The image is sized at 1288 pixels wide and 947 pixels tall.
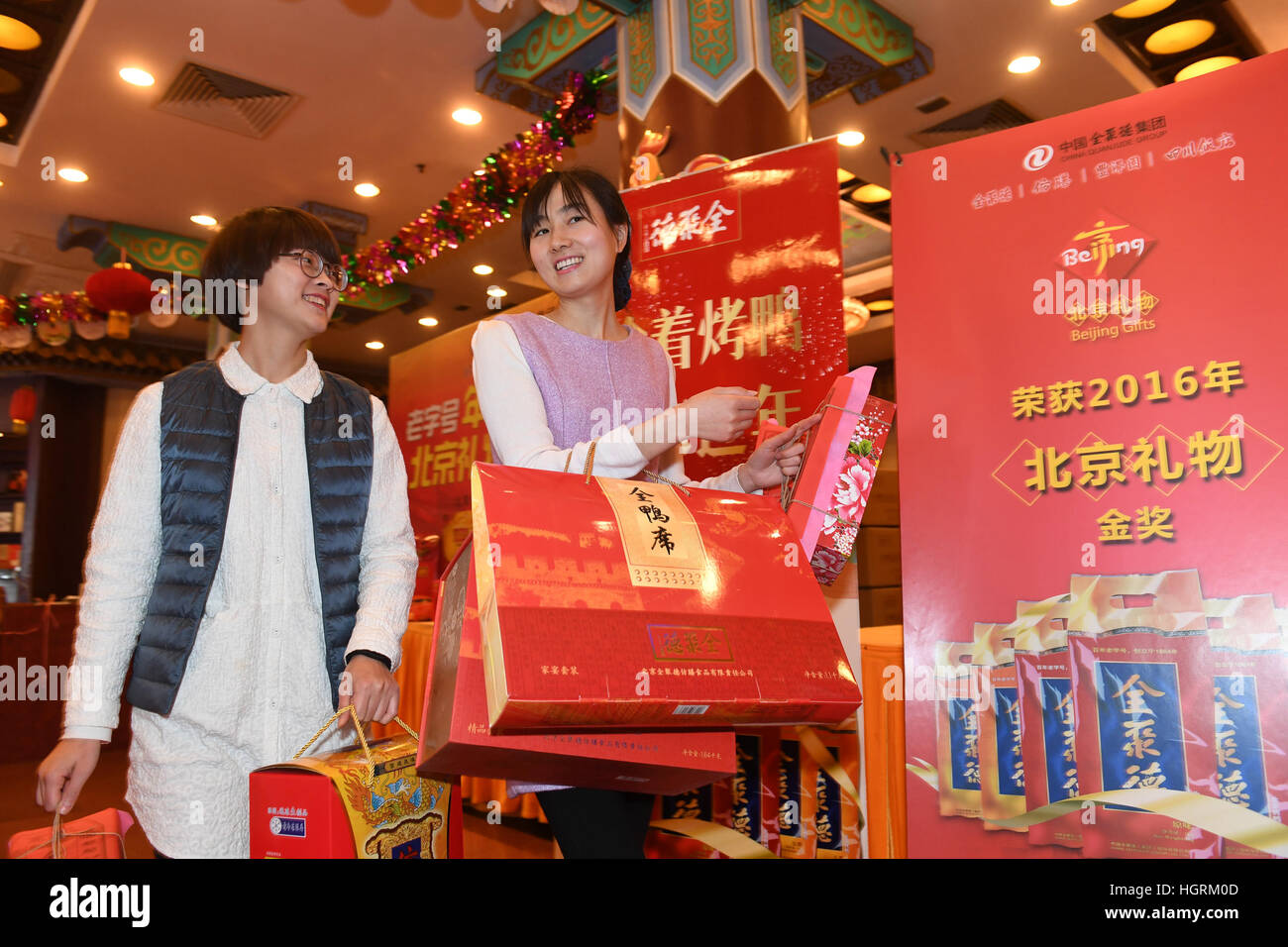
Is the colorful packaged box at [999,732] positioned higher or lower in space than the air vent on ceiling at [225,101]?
lower

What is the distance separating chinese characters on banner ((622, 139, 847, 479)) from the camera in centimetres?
216

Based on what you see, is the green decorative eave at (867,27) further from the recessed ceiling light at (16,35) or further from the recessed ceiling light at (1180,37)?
the recessed ceiling light at (16,35)

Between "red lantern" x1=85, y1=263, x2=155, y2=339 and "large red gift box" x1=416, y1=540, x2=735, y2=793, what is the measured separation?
575 cm

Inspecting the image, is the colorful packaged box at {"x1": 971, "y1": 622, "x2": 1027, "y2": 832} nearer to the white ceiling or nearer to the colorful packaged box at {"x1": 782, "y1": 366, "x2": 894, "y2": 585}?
the colorful packaged box at {"x1": 782, "y1": 366, "x2": 894, "y2": 585}

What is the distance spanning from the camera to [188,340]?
960 cm

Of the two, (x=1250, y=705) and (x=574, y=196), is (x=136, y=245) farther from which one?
(x=1250, y=705)

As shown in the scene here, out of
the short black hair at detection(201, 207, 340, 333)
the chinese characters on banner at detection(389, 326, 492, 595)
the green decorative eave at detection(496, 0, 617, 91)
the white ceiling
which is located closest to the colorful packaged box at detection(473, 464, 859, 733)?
the short black hair at detection(201, 207, 340, 333)

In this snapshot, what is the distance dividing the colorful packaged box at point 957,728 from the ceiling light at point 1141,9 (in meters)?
3.78

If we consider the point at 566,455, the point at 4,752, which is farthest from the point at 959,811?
the point at 4,752

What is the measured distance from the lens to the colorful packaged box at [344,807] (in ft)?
3.53

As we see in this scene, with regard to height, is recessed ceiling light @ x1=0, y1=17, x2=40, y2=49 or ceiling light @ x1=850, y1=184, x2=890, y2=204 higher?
recessed ceiling light @ x1=0, y1=17, x2=40, y2=49

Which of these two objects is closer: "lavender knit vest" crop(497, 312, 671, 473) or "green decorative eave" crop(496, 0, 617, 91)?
"lavender knit vest" crop(497, 312, 671, 473)

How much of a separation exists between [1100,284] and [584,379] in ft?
3.22

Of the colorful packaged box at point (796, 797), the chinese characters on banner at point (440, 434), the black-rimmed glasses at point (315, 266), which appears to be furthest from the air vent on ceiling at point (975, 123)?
the black-rimmed glasses at point (315, 266)
